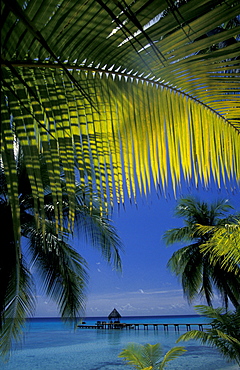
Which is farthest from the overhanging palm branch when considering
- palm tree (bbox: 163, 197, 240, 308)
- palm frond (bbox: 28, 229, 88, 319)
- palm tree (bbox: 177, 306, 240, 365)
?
palm tree (bbox: 163, 197, 240, 308)

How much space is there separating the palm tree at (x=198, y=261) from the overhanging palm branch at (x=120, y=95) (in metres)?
17.4

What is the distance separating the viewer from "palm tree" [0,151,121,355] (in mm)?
8711

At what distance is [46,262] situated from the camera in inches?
396

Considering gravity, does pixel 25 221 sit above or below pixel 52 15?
above

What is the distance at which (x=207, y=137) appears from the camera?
78 centimetres

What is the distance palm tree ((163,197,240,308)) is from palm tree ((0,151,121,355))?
853 centimetres

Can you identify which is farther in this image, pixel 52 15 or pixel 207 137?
pixel 207 137

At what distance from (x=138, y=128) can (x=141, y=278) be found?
110 metres

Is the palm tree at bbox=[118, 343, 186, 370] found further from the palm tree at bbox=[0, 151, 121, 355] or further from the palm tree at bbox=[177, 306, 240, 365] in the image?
the palm tree at bbox=[0, 151, 121, 355]

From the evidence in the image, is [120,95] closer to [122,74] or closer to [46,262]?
[122,74]

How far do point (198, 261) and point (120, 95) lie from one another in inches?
744

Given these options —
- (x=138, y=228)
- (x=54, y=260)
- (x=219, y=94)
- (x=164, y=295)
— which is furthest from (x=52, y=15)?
(x=138, y=228)

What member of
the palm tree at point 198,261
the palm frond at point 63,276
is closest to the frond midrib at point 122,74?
the palm frond at point 63,276

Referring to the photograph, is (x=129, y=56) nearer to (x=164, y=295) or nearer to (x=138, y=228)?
(x=164, y=295)
